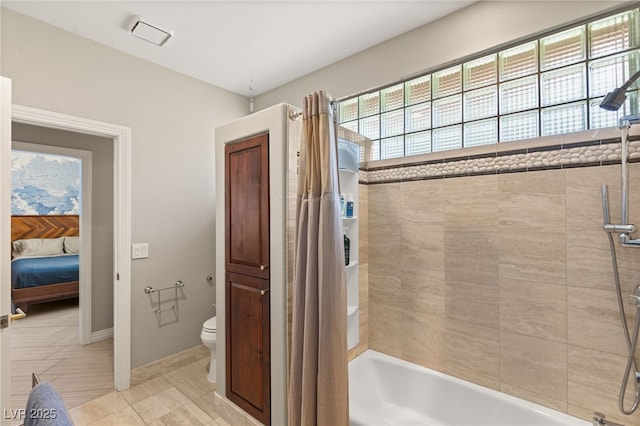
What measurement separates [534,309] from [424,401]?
2.89ft

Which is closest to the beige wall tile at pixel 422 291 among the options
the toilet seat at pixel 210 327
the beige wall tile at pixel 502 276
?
the beige wall tile at pixel 502 276

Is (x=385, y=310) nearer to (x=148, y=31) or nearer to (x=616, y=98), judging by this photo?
(x=616, y=98)

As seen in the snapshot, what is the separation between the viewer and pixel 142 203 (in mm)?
2447

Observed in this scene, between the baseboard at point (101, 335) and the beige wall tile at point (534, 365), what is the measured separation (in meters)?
3.68

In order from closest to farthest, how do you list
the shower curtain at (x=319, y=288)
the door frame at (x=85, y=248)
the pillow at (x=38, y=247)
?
the shower curtain at (x=319, y=288) → the door frame at (x=85, y=248) → the pillow at (x=38, y=247)

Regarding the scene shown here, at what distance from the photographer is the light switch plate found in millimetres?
A: 2389

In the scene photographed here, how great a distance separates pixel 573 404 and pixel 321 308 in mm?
1363

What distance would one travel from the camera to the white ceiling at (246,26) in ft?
6.16

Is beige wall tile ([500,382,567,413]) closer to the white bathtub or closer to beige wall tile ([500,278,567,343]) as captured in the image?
the white bathtub

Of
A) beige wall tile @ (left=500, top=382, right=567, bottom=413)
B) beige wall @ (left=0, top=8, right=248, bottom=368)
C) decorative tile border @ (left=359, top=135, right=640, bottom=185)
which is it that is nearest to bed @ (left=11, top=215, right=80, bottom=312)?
beige wall @ (left=0, top=8, right=248, bottom=368)

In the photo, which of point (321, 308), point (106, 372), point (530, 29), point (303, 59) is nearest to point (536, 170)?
point (530, 29)

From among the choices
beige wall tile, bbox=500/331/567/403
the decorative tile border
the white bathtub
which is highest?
the decorative tile border

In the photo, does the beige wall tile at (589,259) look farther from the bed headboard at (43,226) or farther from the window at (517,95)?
the bed headboard at (43,226)

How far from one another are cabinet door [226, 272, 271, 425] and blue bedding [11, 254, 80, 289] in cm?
373
